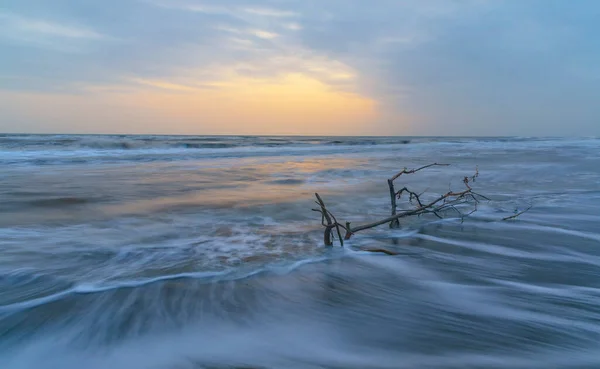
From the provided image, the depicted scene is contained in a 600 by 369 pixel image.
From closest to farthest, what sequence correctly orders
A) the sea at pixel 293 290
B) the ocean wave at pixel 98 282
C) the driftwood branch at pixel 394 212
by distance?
1. the sea at pixel 293 290
2. the ocean wave at pixel 98 282
3. the driftwood branch at pixel 394 212

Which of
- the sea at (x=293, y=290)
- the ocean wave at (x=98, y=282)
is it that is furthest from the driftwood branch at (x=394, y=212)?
the ocean wave at (x=98, y=282)

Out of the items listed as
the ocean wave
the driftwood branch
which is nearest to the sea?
the ocean wave

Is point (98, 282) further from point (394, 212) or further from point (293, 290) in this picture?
point (394, 212)

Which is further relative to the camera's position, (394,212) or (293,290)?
(394,212)

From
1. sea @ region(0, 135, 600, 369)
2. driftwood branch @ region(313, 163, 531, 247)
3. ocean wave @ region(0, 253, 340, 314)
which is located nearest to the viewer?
sea @ region(0, 135, 600, 369)

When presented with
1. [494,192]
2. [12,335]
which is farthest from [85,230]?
[494,192]

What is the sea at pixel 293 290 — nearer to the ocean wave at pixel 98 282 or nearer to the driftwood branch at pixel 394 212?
the ocean wave at pixel 98 282

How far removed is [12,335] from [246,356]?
5.37 feet

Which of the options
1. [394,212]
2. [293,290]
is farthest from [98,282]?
[394,212]

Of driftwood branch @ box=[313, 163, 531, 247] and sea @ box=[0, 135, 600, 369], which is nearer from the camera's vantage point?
sea @ box=[0, 135, 600, 369]

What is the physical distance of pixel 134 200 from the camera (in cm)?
762

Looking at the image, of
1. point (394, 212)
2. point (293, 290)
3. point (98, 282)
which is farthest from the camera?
point (394, 212)

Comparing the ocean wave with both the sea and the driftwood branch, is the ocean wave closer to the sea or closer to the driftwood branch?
the sea

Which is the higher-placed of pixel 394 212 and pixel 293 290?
pixel 394 212
